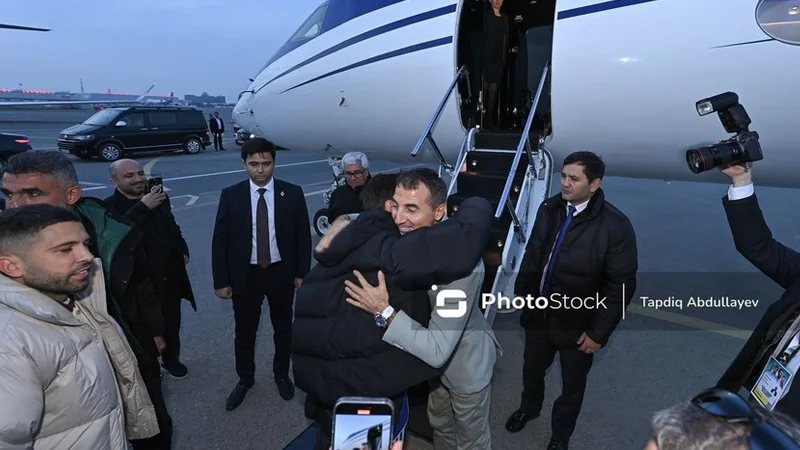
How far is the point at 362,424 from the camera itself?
130 centimetres

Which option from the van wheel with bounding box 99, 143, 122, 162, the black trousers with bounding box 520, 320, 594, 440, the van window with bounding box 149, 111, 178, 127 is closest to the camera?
the black trousers with bounding box 520, 320, 594, 440

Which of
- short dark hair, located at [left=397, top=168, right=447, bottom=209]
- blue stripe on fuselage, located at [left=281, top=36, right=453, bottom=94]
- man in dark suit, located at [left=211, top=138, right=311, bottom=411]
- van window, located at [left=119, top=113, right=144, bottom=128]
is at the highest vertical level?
blue stripe on fuselage, located at [left=281, top=36, right=453, bottom=94]

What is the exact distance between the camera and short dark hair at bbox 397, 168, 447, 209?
1.89 metres

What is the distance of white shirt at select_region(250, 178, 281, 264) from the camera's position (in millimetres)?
→ 3420

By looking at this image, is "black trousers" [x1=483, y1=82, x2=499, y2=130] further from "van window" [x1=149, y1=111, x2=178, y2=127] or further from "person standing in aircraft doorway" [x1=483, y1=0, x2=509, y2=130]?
"van window" [x1=149, y1=111, x2=178, y2=127]

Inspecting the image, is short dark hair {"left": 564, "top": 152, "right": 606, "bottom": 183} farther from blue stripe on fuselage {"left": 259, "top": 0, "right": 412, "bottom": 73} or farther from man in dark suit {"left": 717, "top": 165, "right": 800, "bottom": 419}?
blue stripe on fuselage {"left": 259, "top": 0, "right": 412, "bottom": 73}

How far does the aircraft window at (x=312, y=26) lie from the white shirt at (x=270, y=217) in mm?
3484

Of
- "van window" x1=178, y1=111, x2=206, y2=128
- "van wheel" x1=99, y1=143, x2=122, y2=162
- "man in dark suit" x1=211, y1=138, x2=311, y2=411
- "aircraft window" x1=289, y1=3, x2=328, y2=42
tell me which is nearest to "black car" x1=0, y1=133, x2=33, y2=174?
"van wheel" x1=99, y1=143, x2=122, y2=162

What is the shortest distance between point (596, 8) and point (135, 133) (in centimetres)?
1720

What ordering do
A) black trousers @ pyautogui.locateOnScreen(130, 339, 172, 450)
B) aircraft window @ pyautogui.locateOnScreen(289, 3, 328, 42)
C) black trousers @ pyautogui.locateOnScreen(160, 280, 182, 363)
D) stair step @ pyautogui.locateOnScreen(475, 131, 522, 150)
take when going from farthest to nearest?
aircraft window @ pyautogui.locateOnScreen(289, 3, 328, 42), stair step @ pyautogui.locateOnScreen(475, 131, 522, 150), black trousers @ pyautogui.locateOnScreen(160, 280, 182, 363), black trousers @ pyautogui.locateOnScreen(130, 339, 172, 450)

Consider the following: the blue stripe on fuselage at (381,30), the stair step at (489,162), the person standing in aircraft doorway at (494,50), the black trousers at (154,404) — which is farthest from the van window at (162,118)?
the black trousers at (154,404)

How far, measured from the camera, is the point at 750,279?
5.78 metres

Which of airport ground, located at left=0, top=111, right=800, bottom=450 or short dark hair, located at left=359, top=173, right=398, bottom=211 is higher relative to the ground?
short dark hair, located at left=359, top=173, right=398, bottom=211

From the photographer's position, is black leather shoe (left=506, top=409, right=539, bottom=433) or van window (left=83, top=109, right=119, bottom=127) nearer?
black leather shoe (left=506, top=409, right=539, bottom=433)
